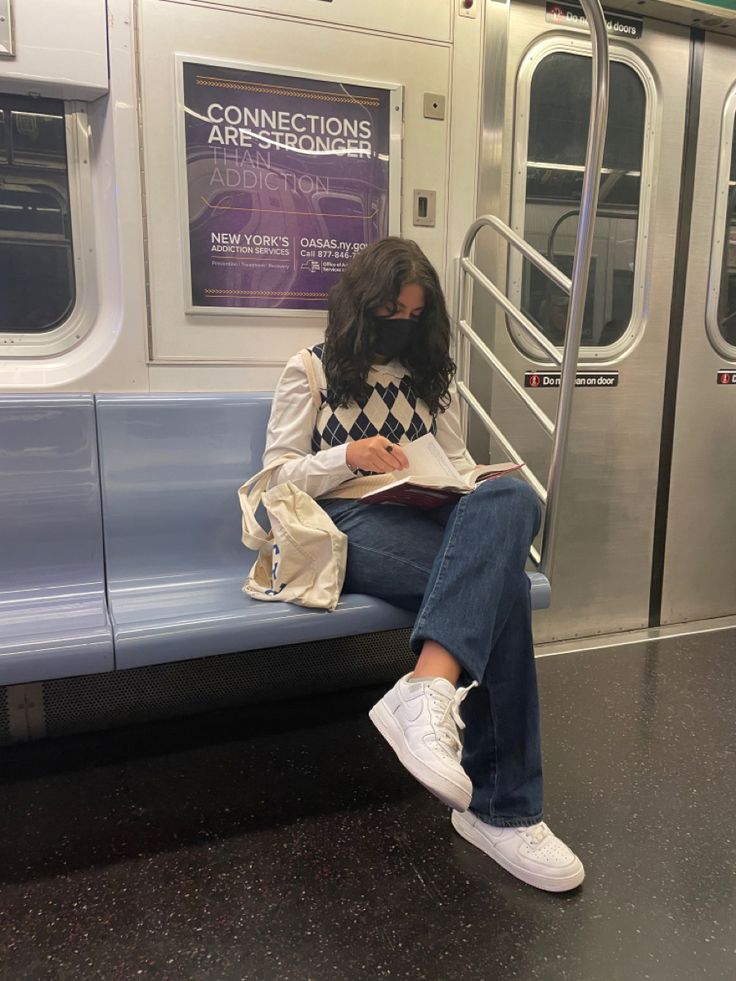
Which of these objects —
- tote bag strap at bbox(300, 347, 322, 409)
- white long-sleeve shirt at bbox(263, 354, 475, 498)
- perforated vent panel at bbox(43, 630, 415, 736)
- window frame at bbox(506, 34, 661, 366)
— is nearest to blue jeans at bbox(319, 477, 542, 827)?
white long-sleeve shirt at bbox(263, 354, 475, 498)

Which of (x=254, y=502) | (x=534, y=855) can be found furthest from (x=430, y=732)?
(x=254, y=502)

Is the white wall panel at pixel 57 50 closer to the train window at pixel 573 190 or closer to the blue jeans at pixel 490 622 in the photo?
the train window at pixel 573 190

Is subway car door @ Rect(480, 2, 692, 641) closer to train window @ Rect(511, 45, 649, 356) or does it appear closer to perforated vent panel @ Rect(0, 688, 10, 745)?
train window @ Rect(511, 45, 649, 356)

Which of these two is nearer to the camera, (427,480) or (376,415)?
(427,480)

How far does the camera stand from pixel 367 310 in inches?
82.1

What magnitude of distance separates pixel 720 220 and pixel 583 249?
1705mm

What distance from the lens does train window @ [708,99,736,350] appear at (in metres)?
3.31

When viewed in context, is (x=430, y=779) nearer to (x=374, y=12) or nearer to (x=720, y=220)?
(x=374, y=12)

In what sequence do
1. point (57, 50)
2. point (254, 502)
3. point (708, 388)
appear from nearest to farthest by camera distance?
1. point (254, 502)
2. point (57, 50)
3. point (708, 388)

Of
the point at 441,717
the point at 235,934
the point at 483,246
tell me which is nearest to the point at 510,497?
the point at 441,717

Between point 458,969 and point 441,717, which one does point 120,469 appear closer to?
point 441,717

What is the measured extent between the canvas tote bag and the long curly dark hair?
37 centimetres

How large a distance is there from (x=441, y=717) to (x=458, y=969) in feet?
1.55

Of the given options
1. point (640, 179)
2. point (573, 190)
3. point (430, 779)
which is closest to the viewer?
point (430, 779)
